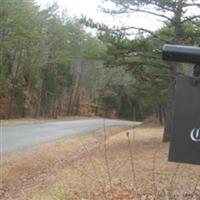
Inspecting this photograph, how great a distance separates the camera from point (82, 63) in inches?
2645

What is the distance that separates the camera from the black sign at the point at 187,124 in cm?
196

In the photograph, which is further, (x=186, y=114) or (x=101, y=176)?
(x=101, y=176)

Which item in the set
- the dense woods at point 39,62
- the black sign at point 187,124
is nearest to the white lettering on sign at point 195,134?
the black sign at point 187,124

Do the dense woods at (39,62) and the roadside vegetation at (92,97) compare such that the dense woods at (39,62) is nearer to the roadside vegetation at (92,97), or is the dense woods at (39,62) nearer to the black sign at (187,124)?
the roadside vegetation at (92,97)

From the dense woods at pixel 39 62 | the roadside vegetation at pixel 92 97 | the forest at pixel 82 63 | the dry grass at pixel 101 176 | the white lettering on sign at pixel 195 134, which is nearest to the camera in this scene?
the white lettering on sign at pixel 195 134

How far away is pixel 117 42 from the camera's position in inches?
738

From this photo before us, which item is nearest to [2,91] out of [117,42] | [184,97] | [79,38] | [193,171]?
[79,38]

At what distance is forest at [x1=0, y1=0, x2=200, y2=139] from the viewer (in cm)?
1920

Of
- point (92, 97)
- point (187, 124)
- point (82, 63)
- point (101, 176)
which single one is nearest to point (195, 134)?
point (187, 124)

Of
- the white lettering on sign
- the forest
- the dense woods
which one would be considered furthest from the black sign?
the dense woods

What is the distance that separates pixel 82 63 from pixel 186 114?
65422mm

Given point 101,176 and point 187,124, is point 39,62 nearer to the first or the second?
point 101,176

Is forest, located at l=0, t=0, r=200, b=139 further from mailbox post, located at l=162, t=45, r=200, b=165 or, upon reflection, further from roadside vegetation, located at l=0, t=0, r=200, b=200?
mailbox post, located at l=162, t=45, r=200, b=165

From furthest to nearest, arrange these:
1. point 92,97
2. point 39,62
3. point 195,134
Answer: point 92,97, point 39,62, point 195,134
